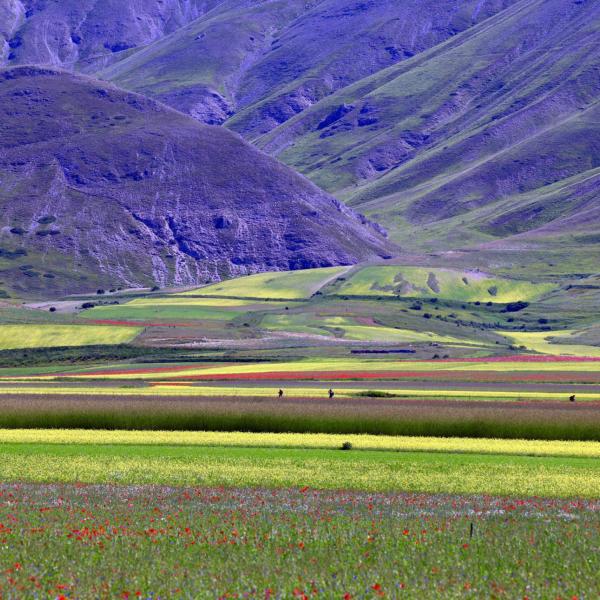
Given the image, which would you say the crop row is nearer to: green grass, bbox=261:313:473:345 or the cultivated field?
the cultivated field

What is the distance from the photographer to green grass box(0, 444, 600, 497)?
101 feet

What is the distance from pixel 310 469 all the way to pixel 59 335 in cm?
9323

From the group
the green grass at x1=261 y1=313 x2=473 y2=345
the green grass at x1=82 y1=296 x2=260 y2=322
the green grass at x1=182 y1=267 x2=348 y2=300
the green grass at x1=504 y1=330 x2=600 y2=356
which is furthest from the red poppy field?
the green grass at x1=182 y1=267 x2=348 y2=300

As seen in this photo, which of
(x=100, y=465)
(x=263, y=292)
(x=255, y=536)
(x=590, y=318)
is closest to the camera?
(x=255, y=536)

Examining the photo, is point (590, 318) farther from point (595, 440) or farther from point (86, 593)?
point (86, 593)

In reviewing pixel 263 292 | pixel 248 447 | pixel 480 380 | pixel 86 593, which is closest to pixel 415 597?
pixel 86 593

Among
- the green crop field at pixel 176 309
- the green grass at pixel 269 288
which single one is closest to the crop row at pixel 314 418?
the green crop field at pixel 176 309

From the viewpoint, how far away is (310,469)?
34.2m

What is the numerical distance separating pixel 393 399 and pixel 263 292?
128276mm

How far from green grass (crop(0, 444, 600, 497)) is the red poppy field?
2317 millimetres

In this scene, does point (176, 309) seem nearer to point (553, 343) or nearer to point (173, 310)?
point (173, 310)

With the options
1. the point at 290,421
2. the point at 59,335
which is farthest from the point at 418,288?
the point at 290,421

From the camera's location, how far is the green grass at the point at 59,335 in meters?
120

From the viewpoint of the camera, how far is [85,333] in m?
125
